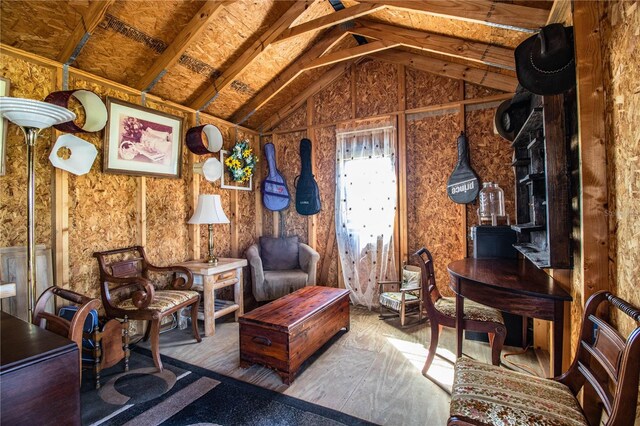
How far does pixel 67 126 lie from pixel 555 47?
3.42 metres

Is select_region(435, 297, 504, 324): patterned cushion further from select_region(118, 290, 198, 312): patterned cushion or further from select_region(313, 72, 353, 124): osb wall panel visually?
select_region(313, 72, 353, 124): osb wall panel

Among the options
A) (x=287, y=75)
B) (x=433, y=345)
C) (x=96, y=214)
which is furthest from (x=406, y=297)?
(x=96, y=214)

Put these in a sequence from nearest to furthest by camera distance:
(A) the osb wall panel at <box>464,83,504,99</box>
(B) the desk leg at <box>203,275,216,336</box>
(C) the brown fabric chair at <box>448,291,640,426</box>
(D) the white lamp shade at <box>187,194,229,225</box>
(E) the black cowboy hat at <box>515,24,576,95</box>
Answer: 1. (C) the brown fabric chair at <box>448,291,640,426</box>
2. (E) the black cowboy hat at <box>515,24,576,95</box>
3. (B) the desk leg at <box>203,275,216,336</box>
4. (D) the white lamp shade at <box>187,194,229,225</box>
5. (A) the osb wall panel at <box>464,83,504,99</box>

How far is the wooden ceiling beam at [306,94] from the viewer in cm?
410

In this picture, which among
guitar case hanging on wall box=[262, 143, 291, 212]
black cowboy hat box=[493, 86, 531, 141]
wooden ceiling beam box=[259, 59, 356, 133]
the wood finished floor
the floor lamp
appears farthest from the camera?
guitar case hanging on wall box=[262, 143, 291, 212]

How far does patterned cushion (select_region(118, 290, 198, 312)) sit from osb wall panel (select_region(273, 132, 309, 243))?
185 cm

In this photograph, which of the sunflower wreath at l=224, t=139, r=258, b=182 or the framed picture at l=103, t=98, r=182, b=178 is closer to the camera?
the framed picture at l=103, t=98, r=182, b=178

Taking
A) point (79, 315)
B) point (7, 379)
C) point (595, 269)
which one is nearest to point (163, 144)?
point (79, 315)

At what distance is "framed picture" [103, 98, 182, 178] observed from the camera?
2768mm

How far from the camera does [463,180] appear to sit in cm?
331

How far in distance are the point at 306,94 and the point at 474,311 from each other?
11.6 ft

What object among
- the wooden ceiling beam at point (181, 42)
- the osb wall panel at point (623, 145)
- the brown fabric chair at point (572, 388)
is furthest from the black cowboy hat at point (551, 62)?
the wooden ceiling beam at point (181, 42)

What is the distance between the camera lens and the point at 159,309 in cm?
239

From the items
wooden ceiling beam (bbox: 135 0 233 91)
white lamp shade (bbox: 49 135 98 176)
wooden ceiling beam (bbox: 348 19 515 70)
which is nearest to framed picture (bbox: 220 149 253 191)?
wooden ceiling beam (bbox: 135 0 233 91)
